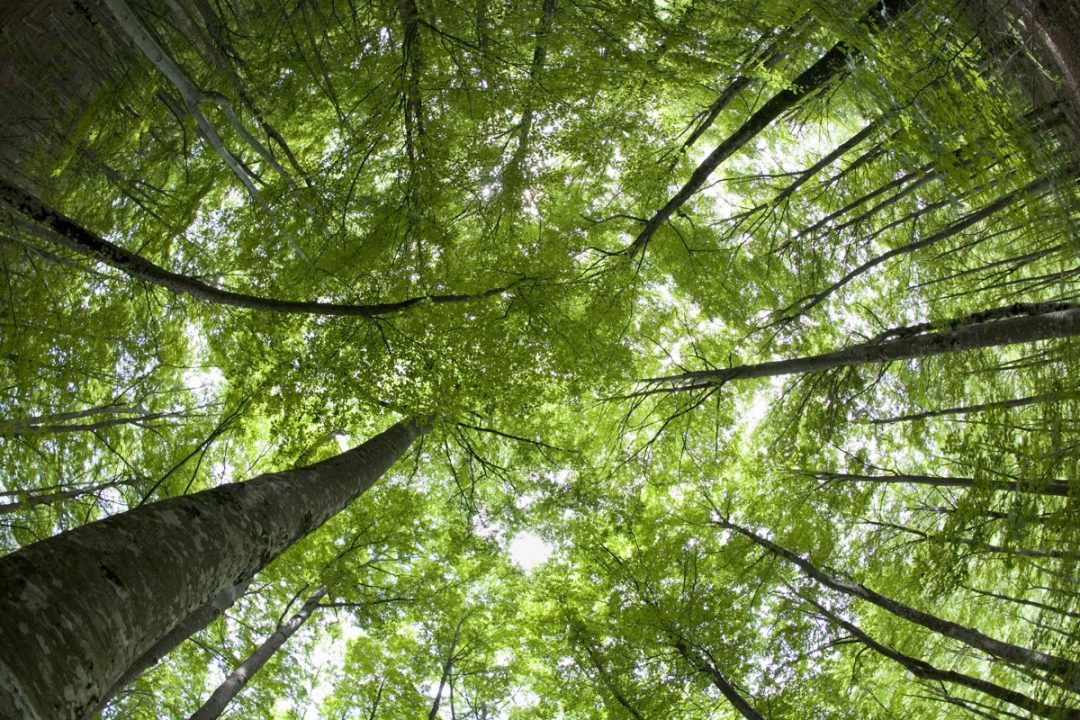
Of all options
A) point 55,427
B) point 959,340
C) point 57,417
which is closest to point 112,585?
point 57,417

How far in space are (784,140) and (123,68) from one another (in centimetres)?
630

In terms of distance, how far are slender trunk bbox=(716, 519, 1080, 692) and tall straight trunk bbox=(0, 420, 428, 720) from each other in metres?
2.74

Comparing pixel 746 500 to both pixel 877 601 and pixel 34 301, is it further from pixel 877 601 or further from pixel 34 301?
pixel 34 301

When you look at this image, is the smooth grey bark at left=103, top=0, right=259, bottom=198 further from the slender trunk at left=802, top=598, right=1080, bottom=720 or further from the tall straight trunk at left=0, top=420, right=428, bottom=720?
the slender trunk at left=802, top=598, right=1080, bottom=720

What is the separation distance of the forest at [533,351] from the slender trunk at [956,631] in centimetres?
5

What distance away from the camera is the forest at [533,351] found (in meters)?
2.43

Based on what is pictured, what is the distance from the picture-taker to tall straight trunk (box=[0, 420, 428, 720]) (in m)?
1.41

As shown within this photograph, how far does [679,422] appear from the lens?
691 cm

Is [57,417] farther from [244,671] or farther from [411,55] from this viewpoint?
[411,55]

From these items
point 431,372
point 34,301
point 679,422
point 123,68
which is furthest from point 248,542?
point 679,422

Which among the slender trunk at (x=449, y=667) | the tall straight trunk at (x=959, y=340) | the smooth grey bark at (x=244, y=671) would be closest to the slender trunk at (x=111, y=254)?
the tall straight trunk at (x=959, y=340)

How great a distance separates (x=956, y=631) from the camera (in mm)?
3947

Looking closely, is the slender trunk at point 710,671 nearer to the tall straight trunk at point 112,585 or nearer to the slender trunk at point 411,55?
the tall straight trunk at point 112,585

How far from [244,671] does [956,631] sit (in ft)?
18.6
